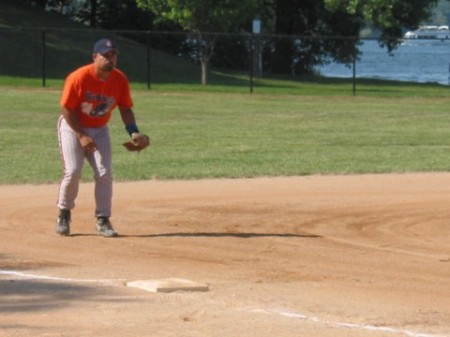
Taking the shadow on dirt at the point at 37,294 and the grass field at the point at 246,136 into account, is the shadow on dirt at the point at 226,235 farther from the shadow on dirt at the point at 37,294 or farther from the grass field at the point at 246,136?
the grass field at the point at 246,136

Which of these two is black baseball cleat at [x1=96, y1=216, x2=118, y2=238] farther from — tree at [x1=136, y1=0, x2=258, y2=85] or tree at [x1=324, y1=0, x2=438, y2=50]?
tree at [x1=324, y1=0, x2=438, y2=50]

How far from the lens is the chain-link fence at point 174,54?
44812mm

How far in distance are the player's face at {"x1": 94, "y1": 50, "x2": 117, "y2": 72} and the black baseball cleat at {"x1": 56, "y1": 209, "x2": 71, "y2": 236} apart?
1460 mm

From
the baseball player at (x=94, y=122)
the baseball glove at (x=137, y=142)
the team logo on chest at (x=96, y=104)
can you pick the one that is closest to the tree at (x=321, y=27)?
the baseball glove at (x=137, y=142)

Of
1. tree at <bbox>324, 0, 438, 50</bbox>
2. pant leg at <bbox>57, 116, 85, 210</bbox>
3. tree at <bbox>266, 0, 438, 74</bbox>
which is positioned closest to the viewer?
pant leg at <bbox>57, 116, 85, 210</bbox>

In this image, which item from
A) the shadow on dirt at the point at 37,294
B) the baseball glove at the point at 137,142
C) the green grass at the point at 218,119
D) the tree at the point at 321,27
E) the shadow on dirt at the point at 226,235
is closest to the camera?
the shadow on dirt at the point at 37,294

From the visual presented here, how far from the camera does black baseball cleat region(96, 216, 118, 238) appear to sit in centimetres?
1129

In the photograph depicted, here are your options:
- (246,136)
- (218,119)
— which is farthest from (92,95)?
(218,119)

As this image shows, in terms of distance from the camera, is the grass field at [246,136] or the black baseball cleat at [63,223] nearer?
the black baseball cleat at [63,223]

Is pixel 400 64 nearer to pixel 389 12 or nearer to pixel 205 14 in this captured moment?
pixel 389 12

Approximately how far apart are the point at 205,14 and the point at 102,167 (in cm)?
3520

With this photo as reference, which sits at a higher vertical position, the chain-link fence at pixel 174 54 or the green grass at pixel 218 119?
the chain-link fence at pixel 174 54

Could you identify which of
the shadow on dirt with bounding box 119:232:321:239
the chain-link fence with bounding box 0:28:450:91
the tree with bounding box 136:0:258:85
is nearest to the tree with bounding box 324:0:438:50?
the chain-link fence with bounding box 0:28:450:91

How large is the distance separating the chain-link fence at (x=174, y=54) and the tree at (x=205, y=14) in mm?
375
